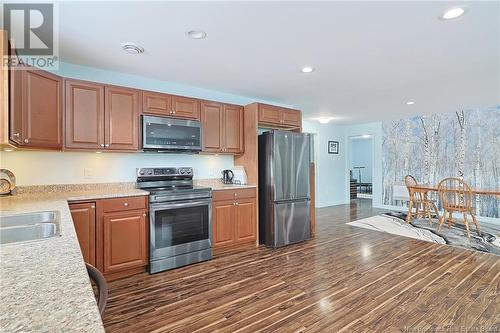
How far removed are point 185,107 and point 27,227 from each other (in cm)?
226

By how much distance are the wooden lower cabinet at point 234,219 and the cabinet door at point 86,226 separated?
53.8 inches

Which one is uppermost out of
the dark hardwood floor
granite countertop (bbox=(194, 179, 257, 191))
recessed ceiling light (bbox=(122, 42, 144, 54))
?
recessed ceiling light (bbox=(122, 42, 144, 54))

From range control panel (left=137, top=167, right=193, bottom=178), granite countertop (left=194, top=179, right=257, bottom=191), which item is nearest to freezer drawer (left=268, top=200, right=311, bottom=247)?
granite countertop (left=194, top=179, right=257, bottom=191)

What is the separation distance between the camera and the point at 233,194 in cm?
357

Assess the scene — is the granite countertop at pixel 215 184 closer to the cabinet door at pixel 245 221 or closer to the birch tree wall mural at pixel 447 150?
the cabinet door at pixel 245 221

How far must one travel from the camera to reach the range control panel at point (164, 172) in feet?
10.9

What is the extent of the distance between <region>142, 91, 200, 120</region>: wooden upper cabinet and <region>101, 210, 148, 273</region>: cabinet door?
1.27 metres

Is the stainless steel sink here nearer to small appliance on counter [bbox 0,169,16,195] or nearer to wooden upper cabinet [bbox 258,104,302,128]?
small appliance on counter [bbox 0,169,16,195]

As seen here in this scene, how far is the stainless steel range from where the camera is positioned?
2.91 meters

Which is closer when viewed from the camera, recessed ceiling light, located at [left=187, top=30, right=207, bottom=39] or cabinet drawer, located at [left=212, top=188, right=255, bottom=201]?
recessed ceiling light, located at [left=187, top=30, right=207, bottom=39]

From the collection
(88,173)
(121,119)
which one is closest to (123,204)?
(88,173)

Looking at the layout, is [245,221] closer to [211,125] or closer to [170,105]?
[211,125]

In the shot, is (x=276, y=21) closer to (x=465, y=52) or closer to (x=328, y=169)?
(x=465, y=52)

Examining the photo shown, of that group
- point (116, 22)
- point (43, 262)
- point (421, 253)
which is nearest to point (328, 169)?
point (421, 253)
